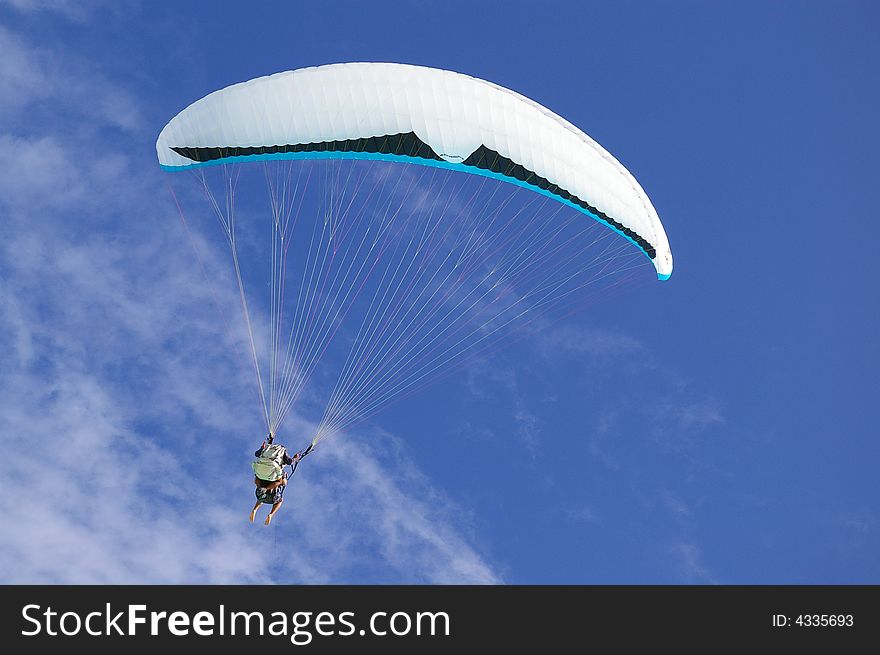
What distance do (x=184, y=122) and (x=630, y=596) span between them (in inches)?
452

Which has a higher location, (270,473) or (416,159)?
(416,159)

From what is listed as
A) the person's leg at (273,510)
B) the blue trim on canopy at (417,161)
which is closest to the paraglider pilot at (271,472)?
the person's leg at (273,510)

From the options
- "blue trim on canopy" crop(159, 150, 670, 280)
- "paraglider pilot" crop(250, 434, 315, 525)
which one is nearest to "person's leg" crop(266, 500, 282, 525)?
"paraglider pilot" crop(250, 434, 315, 525)

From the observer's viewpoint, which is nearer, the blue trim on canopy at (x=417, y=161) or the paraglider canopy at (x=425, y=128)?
the paraglider canopy at (x=425, y=128)

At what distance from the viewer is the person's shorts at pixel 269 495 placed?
17.2m

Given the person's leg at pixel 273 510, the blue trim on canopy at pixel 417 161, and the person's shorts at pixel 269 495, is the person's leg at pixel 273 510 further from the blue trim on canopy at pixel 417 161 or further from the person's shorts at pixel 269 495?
the blue trim on canopy at pixel 417 161

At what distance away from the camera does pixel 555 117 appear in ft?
55.5

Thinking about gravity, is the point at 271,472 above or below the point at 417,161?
below

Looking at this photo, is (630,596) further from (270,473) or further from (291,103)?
(291,103)

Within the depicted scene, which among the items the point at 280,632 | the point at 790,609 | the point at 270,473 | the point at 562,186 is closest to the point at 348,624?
the point at 280,632

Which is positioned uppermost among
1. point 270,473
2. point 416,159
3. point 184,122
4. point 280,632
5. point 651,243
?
point 184,122

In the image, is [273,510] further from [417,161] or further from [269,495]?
[417,161]

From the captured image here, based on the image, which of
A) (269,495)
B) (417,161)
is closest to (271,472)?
(269,495)

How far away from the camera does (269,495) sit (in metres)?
17.3
